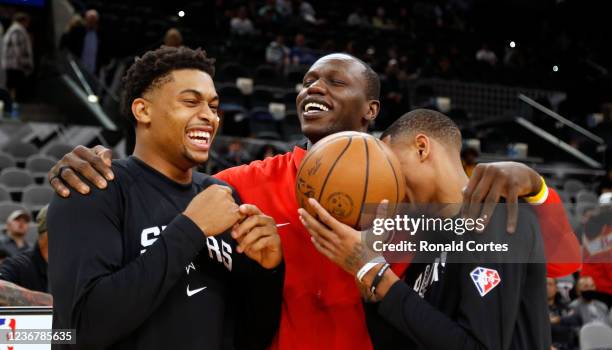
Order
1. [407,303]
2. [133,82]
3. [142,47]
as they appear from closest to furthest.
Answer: [407,303] → [133,82] → [142,47]

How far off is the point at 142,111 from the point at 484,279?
1.26m

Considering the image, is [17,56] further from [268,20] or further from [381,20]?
[381,20]

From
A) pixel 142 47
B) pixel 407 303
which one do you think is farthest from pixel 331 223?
pixel 142 47

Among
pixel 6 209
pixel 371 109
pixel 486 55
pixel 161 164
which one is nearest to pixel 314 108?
pixel 371 109

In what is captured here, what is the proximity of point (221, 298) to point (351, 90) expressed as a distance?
1194mm

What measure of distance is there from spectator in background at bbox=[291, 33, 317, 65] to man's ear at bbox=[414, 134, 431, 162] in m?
12.0

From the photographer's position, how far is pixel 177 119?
2.57 metres

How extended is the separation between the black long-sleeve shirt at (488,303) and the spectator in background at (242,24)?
515 inches

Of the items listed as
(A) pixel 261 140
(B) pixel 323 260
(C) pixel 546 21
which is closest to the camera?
(B) pixel 323 260

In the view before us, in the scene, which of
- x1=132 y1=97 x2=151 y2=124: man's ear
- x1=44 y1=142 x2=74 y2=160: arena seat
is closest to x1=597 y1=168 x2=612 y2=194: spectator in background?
x1=44 y1=142 x2=74 y2=160: arena seat

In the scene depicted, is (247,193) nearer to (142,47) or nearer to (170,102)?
(170,102)

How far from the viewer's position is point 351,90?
334cm

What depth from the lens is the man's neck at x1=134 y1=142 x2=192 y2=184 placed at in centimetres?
261
